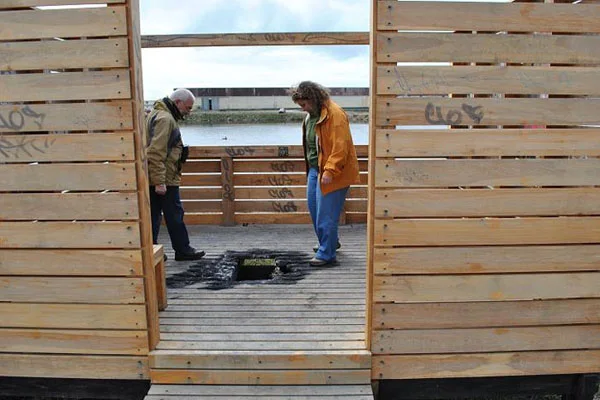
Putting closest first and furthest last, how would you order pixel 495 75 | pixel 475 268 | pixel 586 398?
pixel 495 75
pixel 475 268
pixel 586 398

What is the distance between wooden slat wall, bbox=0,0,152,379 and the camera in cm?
275

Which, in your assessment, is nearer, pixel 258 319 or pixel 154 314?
pixel 154 314

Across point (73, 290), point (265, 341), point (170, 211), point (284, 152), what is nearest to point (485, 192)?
point (265, 341)

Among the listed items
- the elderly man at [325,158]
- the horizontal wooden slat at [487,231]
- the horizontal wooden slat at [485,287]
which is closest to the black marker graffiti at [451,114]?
the horizontal wooden slat at [487,231]

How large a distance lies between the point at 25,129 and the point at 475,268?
279 centimetres

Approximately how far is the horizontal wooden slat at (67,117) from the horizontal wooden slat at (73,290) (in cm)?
93

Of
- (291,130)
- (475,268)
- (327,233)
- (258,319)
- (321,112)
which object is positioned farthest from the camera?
(291,130)

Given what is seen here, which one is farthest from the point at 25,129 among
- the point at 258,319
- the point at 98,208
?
the point at 258,319

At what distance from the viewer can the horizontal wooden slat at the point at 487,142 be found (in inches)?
110

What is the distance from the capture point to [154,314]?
3139 millimetres

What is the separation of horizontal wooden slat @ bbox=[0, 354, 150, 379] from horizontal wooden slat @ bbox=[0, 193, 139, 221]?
924mm

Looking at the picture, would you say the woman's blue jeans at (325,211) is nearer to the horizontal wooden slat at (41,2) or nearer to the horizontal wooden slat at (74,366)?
the horizontal wooden slat at (74,366)

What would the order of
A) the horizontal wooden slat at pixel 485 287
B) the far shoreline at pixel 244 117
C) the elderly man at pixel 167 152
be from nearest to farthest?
the horizontal wooden slat at pixel 485 287
the elderly man at pixel 167 152
the far shoreline at pixel 244 117

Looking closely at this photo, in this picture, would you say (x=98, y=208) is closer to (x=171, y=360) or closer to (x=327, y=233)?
(x=171, y=360)
